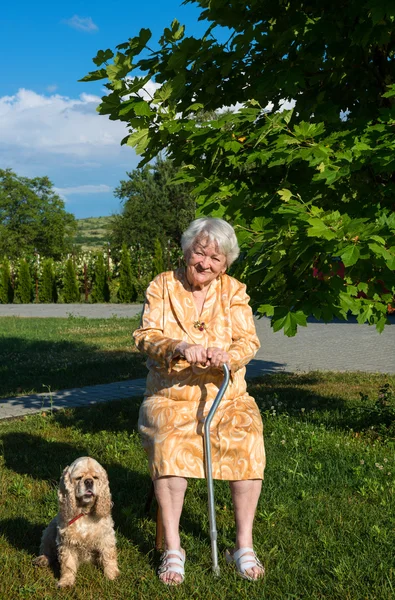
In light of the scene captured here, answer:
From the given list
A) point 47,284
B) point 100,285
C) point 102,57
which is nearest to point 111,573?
point 102,57

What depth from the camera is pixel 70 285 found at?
97.3 feet

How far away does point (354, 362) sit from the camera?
37.5 ft

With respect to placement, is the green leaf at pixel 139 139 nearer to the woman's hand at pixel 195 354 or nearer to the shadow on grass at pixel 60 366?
the woman's hand at pixel 195 354

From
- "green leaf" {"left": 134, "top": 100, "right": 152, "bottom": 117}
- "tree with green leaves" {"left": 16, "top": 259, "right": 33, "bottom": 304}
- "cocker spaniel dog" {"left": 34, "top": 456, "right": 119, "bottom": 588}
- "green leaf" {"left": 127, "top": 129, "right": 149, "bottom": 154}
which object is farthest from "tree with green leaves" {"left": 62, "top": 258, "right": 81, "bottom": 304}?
"cocker spaniel dog" {"left": 34, "top": 456, "right": 119, "bottom": 588}

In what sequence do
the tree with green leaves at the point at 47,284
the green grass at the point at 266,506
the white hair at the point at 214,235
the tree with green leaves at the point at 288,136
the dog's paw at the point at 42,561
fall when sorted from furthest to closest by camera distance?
1. the tree with green leaves at the point at 47,284
2. the tree with green leaves at the point at 288,136
3. the white hair at the point at 214,235
4. the dog's paw at the point at 42,561
5. the green grass at the point at 266,506

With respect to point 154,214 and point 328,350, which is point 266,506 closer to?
point 328,350

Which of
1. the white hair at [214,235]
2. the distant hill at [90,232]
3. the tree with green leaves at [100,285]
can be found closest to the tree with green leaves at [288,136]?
the white hair at [214,235]

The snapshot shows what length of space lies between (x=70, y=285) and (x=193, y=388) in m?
26.3

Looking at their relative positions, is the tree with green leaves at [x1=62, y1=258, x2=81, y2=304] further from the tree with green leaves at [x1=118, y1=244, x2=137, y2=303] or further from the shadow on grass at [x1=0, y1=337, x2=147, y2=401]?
the shadow on grass at [x1=0, y1=337, x2=147, y2=401]

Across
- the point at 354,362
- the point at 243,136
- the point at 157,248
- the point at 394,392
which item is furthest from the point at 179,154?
the point at 157,248

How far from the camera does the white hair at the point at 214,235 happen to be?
407 centimetres

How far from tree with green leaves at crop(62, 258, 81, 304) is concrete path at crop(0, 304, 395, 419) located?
501 inches

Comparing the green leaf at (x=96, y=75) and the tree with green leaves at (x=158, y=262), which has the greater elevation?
the green leaf at (x=96, y=75)

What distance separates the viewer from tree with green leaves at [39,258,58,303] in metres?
30.7
